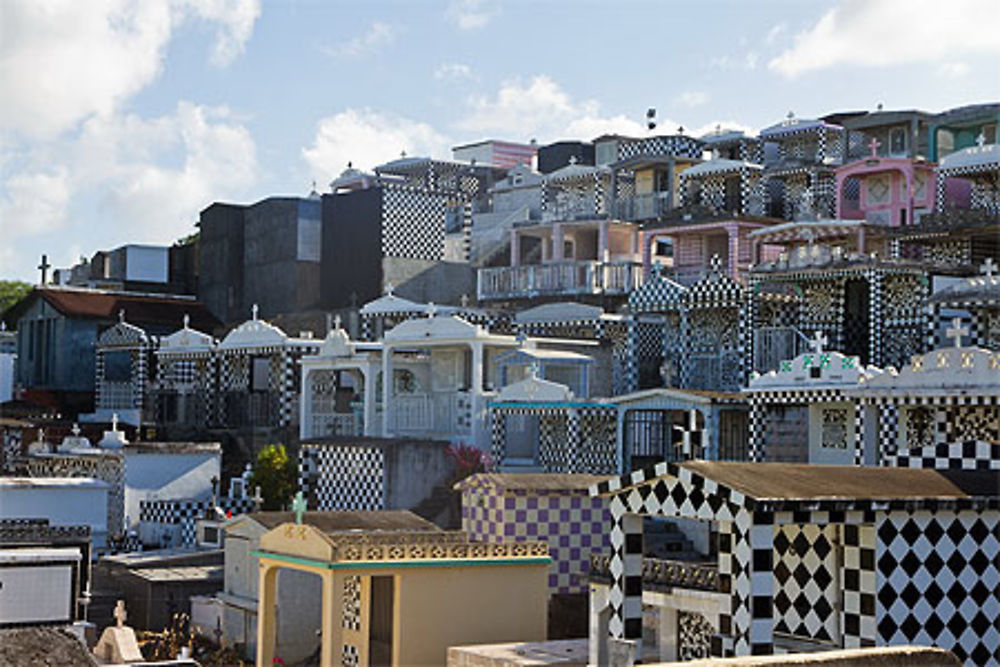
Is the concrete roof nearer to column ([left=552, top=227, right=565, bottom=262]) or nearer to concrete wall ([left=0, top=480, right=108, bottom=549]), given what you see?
concrete wall ([left=0, top=480, right=108, bottom=549])

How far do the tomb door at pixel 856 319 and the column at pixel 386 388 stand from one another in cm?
993

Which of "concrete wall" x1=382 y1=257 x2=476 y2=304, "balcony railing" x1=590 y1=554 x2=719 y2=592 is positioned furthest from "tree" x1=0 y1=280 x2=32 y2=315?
"balcony railing" x1=590 y1=554 x2=719 y2=592

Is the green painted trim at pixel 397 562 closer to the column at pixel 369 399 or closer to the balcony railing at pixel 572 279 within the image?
the column at pixel 369 399

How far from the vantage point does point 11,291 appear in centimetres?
6381

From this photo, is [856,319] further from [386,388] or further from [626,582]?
[626,582]

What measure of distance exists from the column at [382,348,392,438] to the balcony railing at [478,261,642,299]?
24.0ft

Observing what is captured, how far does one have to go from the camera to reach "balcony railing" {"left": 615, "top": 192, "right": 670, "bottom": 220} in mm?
44562

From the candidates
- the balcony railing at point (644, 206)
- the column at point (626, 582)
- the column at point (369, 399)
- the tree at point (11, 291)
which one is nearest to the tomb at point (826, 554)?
the column at point (626, 582)

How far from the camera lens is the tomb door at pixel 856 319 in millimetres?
32188

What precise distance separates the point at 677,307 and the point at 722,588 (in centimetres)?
1826

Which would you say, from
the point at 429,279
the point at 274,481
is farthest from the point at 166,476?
the point at 429,279

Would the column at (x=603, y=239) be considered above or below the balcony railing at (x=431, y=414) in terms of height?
above

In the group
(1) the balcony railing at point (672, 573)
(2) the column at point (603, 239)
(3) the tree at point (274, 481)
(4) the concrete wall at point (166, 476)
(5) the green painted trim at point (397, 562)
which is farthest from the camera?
(2) the column at point (603, 239)

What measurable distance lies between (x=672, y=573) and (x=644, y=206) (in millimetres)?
27949
